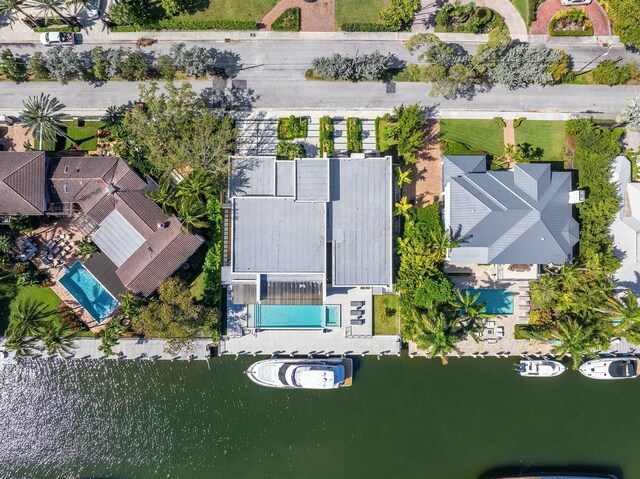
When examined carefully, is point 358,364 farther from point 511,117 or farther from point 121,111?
point 121,111

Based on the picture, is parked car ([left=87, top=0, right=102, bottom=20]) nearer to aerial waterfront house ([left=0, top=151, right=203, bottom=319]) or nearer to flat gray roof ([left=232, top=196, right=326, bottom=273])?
aerial waterfront house ([left=0, top=151, right=203, bottom=319])

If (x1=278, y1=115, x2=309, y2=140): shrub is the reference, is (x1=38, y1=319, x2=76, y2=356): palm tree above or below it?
below

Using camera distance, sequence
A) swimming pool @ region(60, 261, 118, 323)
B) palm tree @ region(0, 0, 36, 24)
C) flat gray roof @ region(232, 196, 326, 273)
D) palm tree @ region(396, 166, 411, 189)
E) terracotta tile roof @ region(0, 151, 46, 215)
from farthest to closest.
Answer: palm tree @ region(0, 0, 36, 24)
swimming pool @ region(60, 261, 118, 323)
palm tree @ region(396, 166, 411, 189)
flat gray roof @ region(232, 196, 326, 273)
terracotta tile roof @ region(0, 151, 46, 215)

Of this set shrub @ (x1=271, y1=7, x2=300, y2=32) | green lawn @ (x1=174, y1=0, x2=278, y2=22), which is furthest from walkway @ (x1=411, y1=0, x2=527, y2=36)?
green lawn @ (x1=174, y1=0, x2=278, y2=22)

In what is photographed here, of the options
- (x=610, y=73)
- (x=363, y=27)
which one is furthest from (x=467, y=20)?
(x=610, y=73)

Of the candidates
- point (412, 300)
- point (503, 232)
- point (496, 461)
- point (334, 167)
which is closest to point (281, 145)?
point (334, 167)

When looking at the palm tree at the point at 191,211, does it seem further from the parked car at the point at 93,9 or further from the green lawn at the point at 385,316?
the parked car at the point at 93,9
